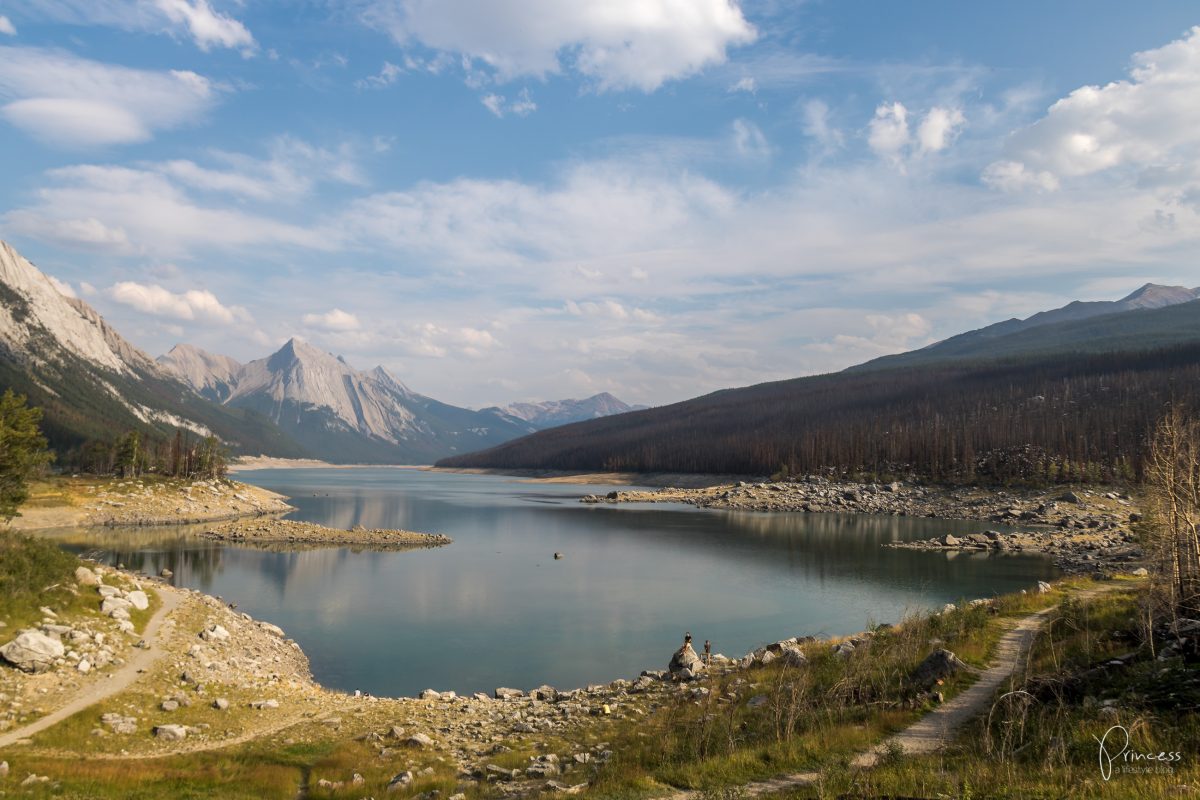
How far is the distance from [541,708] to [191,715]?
12037mm

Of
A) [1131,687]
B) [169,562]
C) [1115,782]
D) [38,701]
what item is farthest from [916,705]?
[169,562]

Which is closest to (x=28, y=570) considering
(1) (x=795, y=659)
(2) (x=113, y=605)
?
(2) (x=113, y=605)

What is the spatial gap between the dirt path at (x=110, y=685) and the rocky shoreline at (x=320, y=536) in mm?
47737

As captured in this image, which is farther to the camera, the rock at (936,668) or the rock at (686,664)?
the rock at (686,664)

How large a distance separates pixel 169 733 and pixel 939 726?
73.5 feet

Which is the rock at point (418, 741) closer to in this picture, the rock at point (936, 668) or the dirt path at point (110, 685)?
the dirt path at point (110, 685)

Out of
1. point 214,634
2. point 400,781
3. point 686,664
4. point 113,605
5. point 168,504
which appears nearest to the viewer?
point 400,781

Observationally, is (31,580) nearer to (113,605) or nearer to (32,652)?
(113,605)

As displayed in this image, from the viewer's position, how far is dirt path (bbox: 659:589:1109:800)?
1331 centimetres

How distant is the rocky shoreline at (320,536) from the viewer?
78775mm

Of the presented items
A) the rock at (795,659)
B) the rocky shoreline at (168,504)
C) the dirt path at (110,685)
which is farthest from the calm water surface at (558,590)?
the rocky shoreline at (168,504)

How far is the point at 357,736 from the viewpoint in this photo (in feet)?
72.2

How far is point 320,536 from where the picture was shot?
3199 inches

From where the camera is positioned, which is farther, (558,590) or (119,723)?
(558,590)
